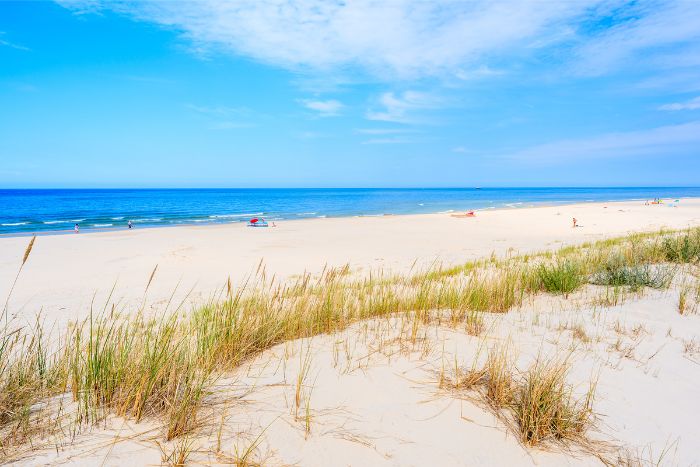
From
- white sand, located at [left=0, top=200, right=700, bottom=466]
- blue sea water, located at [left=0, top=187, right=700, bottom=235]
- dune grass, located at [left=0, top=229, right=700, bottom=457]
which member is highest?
dune grass, located at [left=0, top=229, right=700, bottom=457]

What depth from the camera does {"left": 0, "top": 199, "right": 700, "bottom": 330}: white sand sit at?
810 centimetres

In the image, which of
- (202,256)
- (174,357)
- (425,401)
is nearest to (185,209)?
(202,256)

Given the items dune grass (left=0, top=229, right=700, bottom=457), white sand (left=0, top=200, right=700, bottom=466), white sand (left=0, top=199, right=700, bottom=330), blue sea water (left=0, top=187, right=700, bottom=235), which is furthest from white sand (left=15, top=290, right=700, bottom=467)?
blue sea water (left=0, top=187, right=700, bottom=235)

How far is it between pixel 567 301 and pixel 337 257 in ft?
26.3

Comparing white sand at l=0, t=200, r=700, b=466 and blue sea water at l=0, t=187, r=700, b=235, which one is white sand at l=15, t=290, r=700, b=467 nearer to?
white sand at l=0, t=200, r=700, b=466

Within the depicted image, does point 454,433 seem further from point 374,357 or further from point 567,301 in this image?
point 567,301

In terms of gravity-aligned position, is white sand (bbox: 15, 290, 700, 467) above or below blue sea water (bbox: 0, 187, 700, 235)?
above

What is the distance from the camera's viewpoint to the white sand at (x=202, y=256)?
8102 millimetres

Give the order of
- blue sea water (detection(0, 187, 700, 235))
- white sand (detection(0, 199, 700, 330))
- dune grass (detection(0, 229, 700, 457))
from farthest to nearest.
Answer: blue sea water (detection(0, 187, 700, 235))
white sand (detection(0, 199, 700, 330))
dune grass (detection(0, 229, 700, 457))

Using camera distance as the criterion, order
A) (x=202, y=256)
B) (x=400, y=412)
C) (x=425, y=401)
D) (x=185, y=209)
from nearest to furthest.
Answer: (x=400, y=412)
(x=425, y=401)
(x=202, y=256)
(x=185, y=209)

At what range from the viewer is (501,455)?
2.00m

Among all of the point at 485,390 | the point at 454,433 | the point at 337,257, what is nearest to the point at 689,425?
the point at 485,390

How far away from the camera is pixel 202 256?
41.9 ft

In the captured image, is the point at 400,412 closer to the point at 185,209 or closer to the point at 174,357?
the point at 174,357
